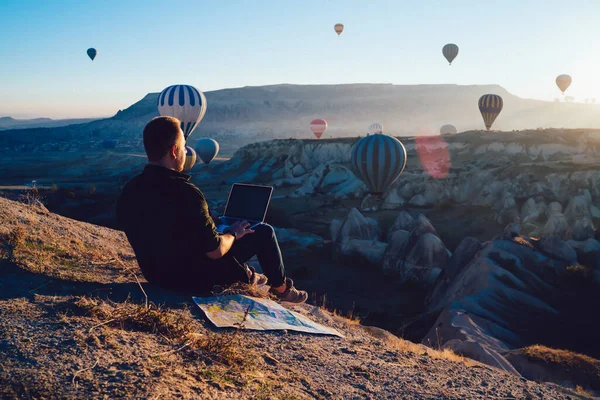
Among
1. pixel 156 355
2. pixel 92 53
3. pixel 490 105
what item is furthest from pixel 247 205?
pixel 92 53

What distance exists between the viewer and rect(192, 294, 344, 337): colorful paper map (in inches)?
166

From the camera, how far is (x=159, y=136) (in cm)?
381

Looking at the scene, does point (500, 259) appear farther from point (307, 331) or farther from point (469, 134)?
point (469, 134)

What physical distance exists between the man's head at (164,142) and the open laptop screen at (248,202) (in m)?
1.70

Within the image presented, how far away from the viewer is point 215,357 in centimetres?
332

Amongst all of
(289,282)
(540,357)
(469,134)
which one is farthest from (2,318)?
(469,134)

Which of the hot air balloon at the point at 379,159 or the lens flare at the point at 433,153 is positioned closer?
the hot air balloon at the point at 379,159

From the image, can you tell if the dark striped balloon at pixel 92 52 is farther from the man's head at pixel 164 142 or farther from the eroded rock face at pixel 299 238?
the man's head at pixel 164 142

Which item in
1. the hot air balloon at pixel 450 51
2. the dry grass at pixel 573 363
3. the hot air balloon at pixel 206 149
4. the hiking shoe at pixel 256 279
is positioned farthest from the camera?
the hot air balloon at pixel 450 51

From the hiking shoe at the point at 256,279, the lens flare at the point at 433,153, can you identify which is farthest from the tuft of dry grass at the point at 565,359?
the lens flare at the point at 433,153

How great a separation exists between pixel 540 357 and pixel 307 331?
15.2ft

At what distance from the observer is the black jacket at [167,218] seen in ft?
12.8

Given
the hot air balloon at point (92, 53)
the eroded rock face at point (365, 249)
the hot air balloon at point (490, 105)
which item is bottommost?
the eroded rock face at point (365, 249)

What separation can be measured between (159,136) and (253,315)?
5.77ft
